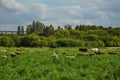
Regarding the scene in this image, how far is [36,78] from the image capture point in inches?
512

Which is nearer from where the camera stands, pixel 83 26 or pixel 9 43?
pixel 9 43

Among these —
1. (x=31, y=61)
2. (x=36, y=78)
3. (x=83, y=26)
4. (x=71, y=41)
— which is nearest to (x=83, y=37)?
(x=71, y=41)

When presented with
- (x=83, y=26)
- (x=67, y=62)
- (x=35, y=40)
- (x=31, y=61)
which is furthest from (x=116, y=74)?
(x=83, y=26)

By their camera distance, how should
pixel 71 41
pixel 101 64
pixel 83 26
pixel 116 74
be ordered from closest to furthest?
pixel 116 74
pixel 101 64
pixel 71 41
pixel 83 26

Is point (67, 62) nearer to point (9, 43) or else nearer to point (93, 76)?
point (93, 76)

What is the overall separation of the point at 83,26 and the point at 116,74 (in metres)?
96.7

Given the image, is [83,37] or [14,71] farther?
[83,37]

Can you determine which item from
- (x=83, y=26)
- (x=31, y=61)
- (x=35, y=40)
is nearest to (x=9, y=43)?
(x=35, y=40)

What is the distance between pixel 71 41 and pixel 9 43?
16.5m

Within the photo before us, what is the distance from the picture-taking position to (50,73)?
44.5 ft

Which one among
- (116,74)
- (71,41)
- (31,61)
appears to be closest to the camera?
(116,74)

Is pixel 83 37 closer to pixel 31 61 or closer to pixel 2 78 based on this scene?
pixel 31 61

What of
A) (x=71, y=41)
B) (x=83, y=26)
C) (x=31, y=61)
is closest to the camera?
(x=31, y=61)

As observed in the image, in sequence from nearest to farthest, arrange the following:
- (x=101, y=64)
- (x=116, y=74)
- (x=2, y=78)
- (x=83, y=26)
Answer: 1. (x=2, y=78)
2. (x=116, y=74)
3. (x=101, y=64)
4. (x=83, y=26)
